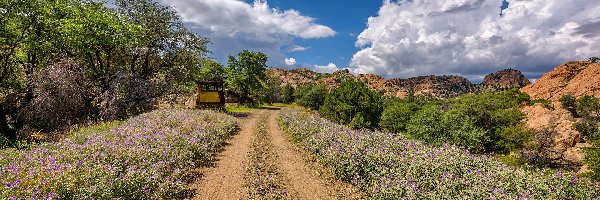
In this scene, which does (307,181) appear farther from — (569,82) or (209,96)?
(569,82)

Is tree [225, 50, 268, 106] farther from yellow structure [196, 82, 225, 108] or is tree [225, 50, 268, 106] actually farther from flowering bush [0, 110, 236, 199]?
flowering bush [0, 110, 236, 199]

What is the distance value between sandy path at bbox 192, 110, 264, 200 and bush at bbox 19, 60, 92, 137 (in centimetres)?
1182

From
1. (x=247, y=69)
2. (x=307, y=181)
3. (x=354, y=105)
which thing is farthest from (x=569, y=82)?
(x=307, y=181)

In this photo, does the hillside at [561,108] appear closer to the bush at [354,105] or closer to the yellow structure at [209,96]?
the bush at [354,105]

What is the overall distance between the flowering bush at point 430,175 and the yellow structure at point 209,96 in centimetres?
2365

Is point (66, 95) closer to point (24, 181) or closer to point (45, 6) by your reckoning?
point (45, 6)

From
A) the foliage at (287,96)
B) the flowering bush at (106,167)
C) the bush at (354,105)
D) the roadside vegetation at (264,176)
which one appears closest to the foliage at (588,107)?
the bush at (354,105)

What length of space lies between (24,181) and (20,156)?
2670 mm

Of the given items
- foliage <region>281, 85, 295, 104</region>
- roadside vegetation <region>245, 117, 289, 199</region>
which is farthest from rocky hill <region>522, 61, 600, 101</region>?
roadside vegetation <region>245, 117, 289, 199</region>

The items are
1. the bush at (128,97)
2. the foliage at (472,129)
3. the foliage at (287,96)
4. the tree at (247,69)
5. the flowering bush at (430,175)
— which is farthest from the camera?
the foliage at (287,96)

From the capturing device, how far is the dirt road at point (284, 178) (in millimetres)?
10835

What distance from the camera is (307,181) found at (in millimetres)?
12516

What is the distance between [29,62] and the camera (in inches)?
904

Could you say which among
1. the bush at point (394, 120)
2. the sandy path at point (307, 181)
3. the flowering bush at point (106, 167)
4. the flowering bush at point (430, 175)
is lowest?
the bush at point (394, 120)
